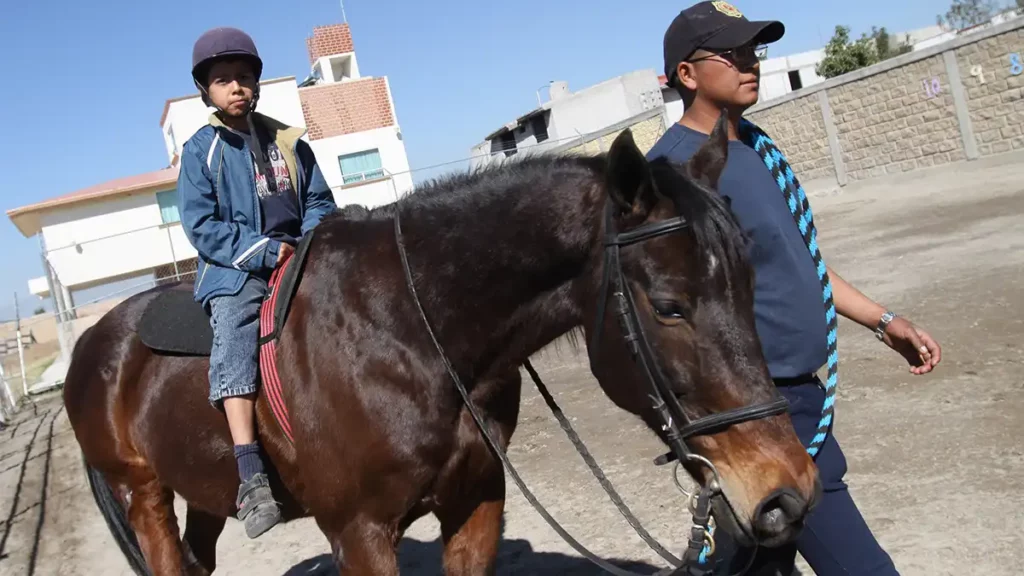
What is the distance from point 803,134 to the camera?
1970 centimetres

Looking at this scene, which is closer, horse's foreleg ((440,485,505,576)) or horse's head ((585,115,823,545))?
horse's head ((585,115,823,545))

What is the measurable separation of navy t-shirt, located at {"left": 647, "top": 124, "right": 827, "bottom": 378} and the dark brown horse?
180mm

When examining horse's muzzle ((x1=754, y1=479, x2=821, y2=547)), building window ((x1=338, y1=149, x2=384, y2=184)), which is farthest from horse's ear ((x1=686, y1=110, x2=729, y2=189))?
building window ((x1=338, y1=149, x2=384, y2=184))

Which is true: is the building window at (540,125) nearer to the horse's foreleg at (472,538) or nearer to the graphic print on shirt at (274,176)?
the graphic print on shirt at (274,176)

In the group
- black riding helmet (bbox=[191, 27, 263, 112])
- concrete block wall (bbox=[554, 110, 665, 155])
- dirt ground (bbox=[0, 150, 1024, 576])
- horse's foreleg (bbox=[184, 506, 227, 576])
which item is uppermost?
concrete block wall (bbox=[554, 110, 665, 155])

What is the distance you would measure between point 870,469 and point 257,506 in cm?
341

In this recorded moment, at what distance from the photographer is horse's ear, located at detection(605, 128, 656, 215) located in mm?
2061

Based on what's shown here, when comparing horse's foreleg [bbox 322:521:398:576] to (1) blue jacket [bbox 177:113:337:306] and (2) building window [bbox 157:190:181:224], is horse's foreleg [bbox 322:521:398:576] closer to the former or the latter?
(1) blue jacket [bbox 177:113:337:306]

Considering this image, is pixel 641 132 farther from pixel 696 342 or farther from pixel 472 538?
pixel 696 342

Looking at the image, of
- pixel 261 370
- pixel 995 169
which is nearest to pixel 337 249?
pixel 261 370

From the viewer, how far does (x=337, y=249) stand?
288cm

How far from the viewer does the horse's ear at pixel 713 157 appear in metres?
2.32

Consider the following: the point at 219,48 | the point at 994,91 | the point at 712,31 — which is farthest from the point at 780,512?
the point at 994,91

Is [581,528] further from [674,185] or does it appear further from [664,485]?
[674,185]
